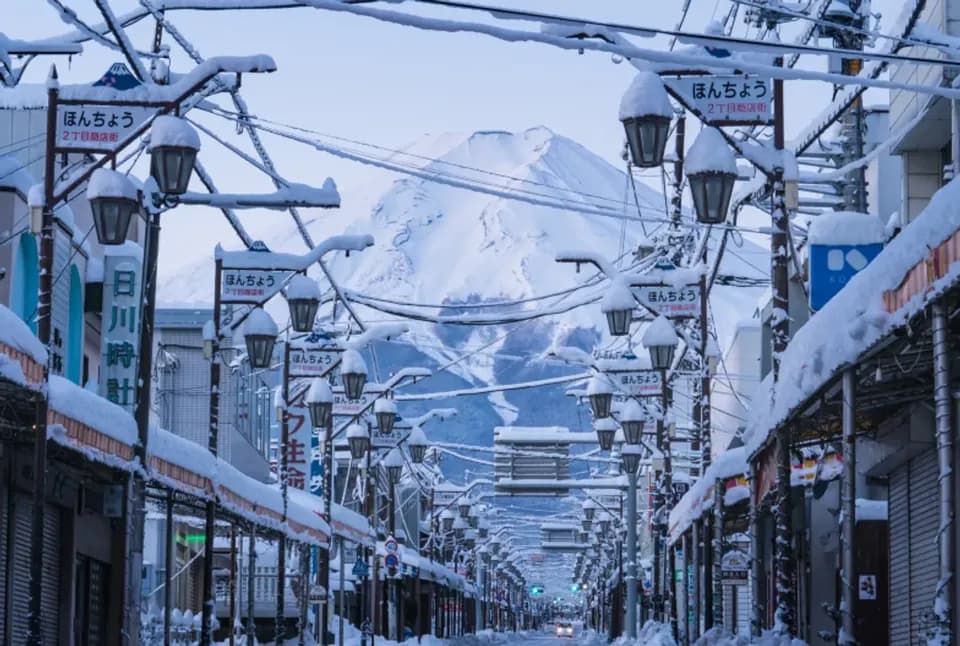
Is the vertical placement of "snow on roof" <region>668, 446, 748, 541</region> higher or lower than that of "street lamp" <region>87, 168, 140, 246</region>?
lower

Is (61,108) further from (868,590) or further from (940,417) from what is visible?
(868,590)

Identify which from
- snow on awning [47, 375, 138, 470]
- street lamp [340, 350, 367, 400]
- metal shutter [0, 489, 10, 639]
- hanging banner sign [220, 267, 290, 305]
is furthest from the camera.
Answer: street lamp [340, 350, 367, 400]

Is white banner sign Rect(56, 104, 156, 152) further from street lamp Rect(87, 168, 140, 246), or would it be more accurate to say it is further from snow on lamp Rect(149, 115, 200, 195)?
snow on lamp Rect(149, 115, 200, 195)

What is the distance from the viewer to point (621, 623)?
82.5 m

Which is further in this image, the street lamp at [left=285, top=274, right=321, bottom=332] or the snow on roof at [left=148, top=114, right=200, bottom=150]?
the street lamp at [left=285, top=274, right=321, bottom=332]

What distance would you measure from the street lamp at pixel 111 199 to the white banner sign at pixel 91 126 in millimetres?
486

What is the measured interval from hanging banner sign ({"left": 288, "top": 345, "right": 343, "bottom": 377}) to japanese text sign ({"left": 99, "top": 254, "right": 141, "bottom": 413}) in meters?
3.88

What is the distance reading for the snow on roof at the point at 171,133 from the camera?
713 inches

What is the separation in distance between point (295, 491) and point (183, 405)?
21.2 feet

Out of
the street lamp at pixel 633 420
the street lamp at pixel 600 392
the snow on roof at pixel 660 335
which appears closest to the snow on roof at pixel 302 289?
the snow on roof at pixel 660 335

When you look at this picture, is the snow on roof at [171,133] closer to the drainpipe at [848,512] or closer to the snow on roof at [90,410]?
the snow on roof at [90,410]

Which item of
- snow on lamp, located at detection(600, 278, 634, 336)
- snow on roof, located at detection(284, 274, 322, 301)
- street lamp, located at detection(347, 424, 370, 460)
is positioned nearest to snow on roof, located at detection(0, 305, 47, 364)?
snow on roof, located at detection(284, 274, 322, 301)

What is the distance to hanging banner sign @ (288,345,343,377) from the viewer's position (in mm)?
36781

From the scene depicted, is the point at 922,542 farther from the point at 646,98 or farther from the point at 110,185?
the point at 110,185
